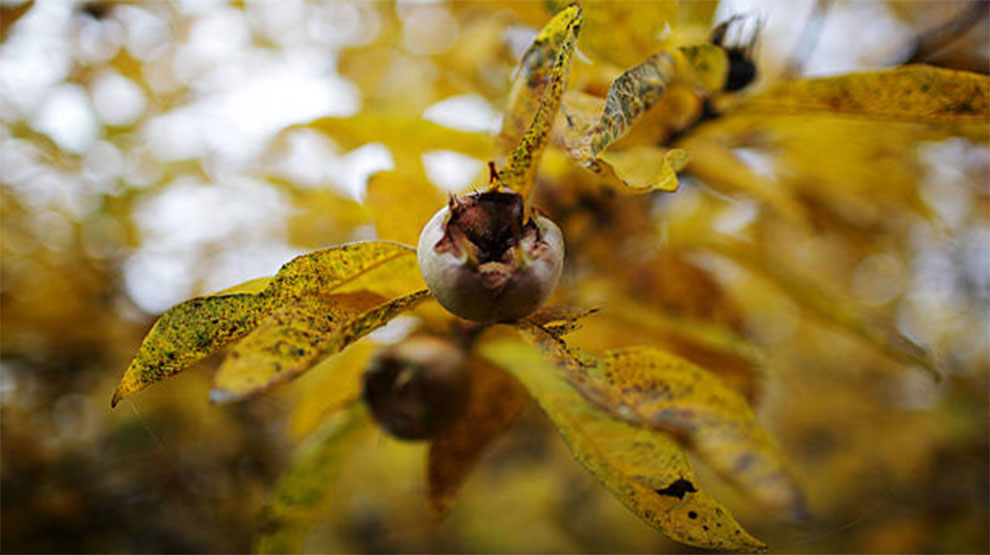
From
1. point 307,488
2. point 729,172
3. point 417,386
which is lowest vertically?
point 307,488

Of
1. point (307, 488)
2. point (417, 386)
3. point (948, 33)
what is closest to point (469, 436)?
point (417, 386)

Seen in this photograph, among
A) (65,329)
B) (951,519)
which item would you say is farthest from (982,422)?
(65,329)

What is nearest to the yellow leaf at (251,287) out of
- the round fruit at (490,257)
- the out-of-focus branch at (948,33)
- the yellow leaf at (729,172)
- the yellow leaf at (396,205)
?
the round fruit at (490,257)

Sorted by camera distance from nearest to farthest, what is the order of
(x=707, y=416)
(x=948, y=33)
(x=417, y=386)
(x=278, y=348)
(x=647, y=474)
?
(x=278, y=348)
(x=647, y=474)
(x=707, y=416)
(x=417, y=386)
(x=948, y=33)

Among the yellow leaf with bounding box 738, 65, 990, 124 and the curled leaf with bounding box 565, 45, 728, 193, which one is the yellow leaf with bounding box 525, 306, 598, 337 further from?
the yellow leaf with bounding box 738, 65, 990, 124

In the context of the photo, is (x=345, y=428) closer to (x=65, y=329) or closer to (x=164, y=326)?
(x=164, y=326)

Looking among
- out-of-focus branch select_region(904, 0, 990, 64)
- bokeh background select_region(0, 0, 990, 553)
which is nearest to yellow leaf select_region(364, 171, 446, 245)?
bokeh background select_region(0, 0, 990, 553)

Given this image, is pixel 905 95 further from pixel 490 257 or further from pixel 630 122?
pixel 490 257
